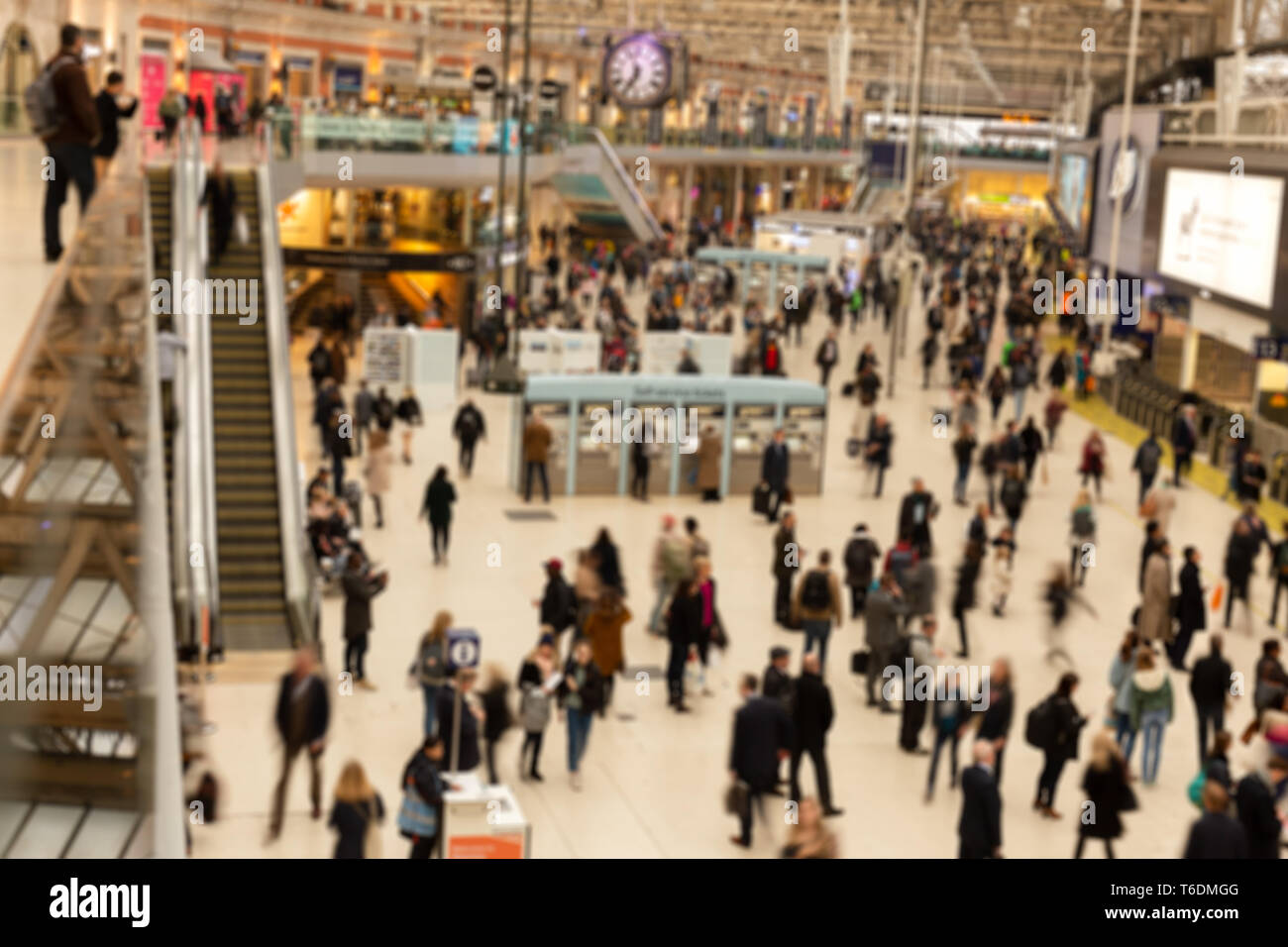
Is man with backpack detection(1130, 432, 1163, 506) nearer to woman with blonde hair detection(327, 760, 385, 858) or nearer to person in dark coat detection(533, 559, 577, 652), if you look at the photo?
person in dark coat detection(533, 559, 577, 652)

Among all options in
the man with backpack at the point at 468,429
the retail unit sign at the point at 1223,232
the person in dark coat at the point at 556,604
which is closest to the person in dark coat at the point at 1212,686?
the person in dark coat at the point at 556,604

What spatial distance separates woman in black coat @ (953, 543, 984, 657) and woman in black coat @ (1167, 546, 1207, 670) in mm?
1863

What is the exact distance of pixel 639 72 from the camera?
3119 cm

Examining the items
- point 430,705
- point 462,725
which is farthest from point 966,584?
point 462,725

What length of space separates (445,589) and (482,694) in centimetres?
579

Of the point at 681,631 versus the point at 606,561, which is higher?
the point at 606,561

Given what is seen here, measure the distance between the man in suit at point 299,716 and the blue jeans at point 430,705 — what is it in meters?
1.68

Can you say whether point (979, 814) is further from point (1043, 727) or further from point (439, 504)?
point (439, 504)

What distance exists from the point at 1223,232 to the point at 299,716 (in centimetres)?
2298

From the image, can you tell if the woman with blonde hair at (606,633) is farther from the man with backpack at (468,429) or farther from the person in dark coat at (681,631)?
the man with backpack at (468,429)

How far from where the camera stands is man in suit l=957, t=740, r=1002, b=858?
9281mm

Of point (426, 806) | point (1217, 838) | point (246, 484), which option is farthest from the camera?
point (246, 484)

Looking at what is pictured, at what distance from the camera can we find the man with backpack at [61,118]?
1080 centimetres
